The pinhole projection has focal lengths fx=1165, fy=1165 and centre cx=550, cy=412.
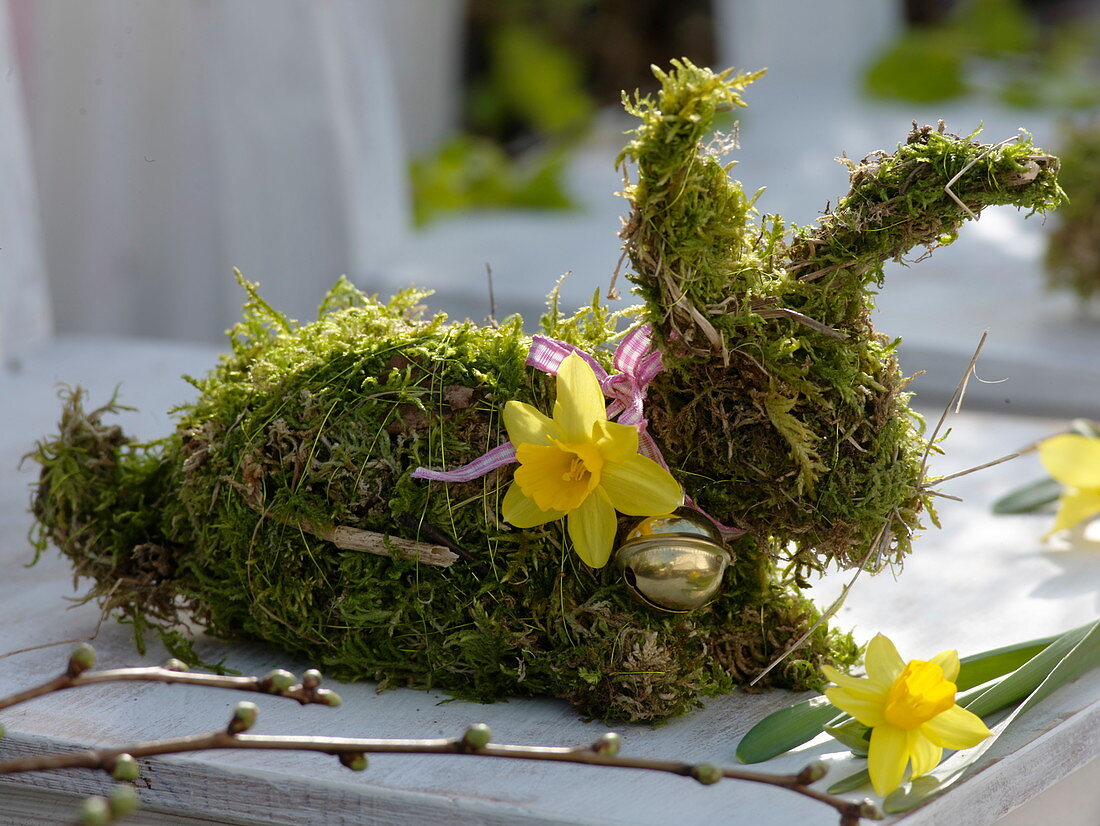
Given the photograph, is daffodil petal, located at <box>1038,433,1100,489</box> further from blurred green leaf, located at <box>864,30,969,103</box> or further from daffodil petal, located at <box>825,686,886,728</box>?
blurred green leaf, located at <box>864,30,969,103</box>

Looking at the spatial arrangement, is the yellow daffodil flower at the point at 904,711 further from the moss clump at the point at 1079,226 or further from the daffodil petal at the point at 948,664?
the moss clump at the point at 1079,226

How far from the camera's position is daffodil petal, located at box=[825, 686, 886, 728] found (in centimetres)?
50

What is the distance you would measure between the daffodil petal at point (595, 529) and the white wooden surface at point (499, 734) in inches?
3.6

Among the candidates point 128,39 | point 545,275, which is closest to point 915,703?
point 545,275

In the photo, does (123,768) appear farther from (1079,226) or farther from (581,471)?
(1079,226)

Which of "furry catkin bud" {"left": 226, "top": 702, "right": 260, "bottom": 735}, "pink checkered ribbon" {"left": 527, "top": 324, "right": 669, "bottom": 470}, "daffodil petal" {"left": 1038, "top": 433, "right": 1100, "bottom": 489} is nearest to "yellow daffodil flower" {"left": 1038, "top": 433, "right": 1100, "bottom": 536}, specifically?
"daffodil petal" {"left": 1038, "top": 433, "right": 1100, "bottom": 489}

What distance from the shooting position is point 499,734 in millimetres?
551

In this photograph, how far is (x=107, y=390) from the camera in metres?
1.14

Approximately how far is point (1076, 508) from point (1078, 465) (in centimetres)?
3

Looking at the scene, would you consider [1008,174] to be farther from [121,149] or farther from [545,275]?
[121,149]

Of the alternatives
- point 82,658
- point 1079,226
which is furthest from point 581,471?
point 1079,226

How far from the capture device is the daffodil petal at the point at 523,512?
0.54 meters

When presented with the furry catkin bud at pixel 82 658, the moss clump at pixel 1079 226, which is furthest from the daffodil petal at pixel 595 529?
the moss clump at pixel 1079 226

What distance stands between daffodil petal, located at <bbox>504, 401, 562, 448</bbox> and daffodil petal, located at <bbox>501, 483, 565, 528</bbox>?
0.03 m
